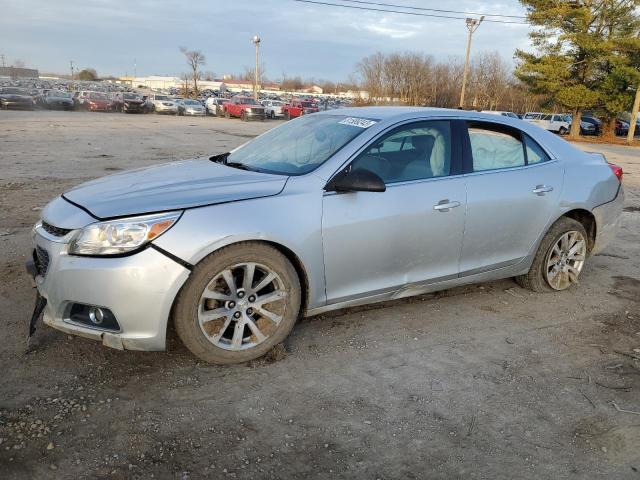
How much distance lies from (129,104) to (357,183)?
3874 centimetres

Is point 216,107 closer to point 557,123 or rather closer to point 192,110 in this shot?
point 192,110

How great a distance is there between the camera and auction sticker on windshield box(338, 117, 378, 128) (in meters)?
3.85

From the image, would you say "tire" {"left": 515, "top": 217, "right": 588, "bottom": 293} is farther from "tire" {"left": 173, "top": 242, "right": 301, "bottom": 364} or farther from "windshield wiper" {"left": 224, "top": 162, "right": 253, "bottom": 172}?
"windshield wiper" {"left": 224, "top": 162, "right": 253, "bottom": 172}

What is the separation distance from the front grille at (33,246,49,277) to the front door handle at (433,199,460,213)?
256cm

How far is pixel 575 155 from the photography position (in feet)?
15.7

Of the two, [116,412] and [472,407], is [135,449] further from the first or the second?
[472,407]

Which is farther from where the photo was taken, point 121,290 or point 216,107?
point 216,107

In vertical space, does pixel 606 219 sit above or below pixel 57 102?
above

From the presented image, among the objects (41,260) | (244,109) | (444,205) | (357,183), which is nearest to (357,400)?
(357,183)

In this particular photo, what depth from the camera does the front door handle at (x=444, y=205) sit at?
3.80 meters

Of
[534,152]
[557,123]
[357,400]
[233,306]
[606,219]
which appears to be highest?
[534,152]

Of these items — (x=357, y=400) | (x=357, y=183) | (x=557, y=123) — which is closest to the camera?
(x=357, y=400)

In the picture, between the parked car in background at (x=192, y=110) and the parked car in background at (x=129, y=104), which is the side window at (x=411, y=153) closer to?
the parked car in background at (x=129, y=104)

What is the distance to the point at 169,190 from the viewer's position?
3.28 m
